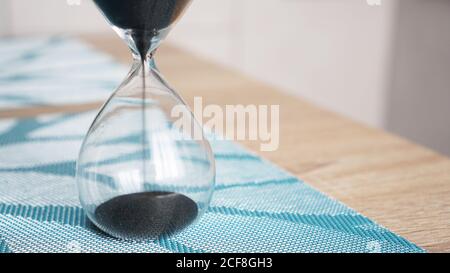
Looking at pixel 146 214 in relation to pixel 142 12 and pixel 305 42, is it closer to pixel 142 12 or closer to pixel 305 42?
pixel 142 12

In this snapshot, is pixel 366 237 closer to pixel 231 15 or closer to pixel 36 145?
pixel 36 145

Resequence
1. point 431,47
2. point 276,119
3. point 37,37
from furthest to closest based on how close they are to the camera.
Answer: point 431,47
point 37,37
point 276,119

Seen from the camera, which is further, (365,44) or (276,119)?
(365,44)

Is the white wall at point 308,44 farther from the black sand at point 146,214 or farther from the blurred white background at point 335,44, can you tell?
the black sand at point 146,214

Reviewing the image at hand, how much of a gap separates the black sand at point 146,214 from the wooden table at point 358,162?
0.51 ft

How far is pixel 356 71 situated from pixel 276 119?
5.23 feet

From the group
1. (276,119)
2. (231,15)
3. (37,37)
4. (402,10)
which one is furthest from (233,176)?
(402,10)

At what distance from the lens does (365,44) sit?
2328 mm

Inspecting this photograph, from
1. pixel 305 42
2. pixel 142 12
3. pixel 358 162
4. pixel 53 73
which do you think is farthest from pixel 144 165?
pixel 305 42

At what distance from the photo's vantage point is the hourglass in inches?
20.0

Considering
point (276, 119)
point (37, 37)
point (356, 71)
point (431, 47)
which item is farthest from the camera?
point (356, 71)

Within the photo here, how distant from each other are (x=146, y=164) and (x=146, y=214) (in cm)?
5

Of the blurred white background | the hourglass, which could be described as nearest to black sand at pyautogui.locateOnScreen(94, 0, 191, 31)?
the hourglass

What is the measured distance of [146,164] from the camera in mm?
538
